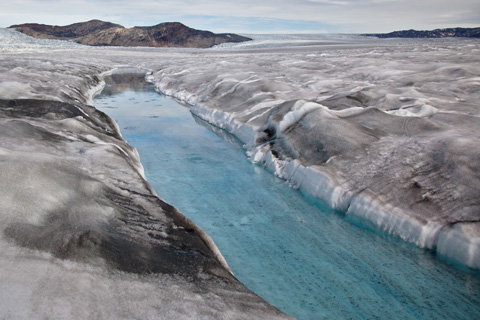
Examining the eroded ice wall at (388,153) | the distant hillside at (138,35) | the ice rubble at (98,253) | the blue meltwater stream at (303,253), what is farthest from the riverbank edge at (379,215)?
the distant hillside at (138,35)

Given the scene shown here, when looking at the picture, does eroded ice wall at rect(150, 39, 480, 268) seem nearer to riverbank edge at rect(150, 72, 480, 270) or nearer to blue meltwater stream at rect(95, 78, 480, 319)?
riverbank edge at rect(150, 72, 480, 270)

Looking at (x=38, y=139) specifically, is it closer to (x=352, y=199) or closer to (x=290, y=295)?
(x=290, y=295)

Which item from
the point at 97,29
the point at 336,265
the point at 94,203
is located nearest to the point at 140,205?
the point at 94,203

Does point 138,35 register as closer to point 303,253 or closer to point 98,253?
point 303,253

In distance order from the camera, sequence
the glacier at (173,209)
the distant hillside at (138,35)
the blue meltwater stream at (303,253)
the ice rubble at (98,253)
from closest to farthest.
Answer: the ice rubble at (98,253) < the glacier at (173,209) < the blue meltwater stream at (303,253) < the distant hillside at (138,35)

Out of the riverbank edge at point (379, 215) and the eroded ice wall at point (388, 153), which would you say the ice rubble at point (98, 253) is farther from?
the eroded ice wall at point (388, 153)

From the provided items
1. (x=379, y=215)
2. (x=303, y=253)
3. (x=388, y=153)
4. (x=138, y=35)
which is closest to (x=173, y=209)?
(x=303, y=253)

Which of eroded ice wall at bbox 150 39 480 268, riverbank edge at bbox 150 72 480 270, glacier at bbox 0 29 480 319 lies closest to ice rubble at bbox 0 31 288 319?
glacier at bbox 0 29 480 319
